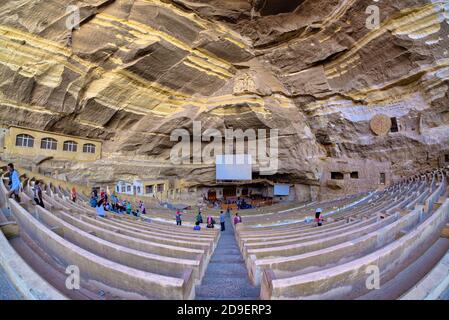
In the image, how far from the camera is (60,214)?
5.52 metres

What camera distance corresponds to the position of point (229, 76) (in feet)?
66.0

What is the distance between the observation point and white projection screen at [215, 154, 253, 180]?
21562 mm

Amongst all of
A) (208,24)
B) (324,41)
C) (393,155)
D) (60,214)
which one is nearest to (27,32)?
(208,24)

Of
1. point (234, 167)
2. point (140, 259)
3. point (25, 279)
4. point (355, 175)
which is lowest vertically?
point (140, 259)

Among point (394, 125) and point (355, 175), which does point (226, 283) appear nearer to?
point (355, 175)

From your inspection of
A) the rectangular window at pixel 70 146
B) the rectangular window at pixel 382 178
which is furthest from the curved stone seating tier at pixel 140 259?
the rectangular window at pixel 382 178

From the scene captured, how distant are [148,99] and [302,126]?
1511 cm

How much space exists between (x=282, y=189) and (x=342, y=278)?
22.1 m

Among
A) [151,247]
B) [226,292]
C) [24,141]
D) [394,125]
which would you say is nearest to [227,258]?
[226,292]

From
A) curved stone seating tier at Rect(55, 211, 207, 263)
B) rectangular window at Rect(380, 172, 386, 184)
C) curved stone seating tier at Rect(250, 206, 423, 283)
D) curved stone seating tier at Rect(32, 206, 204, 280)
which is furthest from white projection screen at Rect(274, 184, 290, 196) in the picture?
curved stone seating tier at Rect(32, 206, 204, 280)

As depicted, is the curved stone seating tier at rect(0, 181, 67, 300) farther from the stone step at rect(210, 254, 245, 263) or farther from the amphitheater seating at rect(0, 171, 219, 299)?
the stone step at rect(210, 254, 245, 263)

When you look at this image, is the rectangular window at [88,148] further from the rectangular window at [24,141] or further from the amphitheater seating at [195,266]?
the amphitheater seating at [195,266]

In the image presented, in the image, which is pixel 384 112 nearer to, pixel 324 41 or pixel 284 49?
pixel 324 41

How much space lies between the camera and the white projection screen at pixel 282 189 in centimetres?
2344
